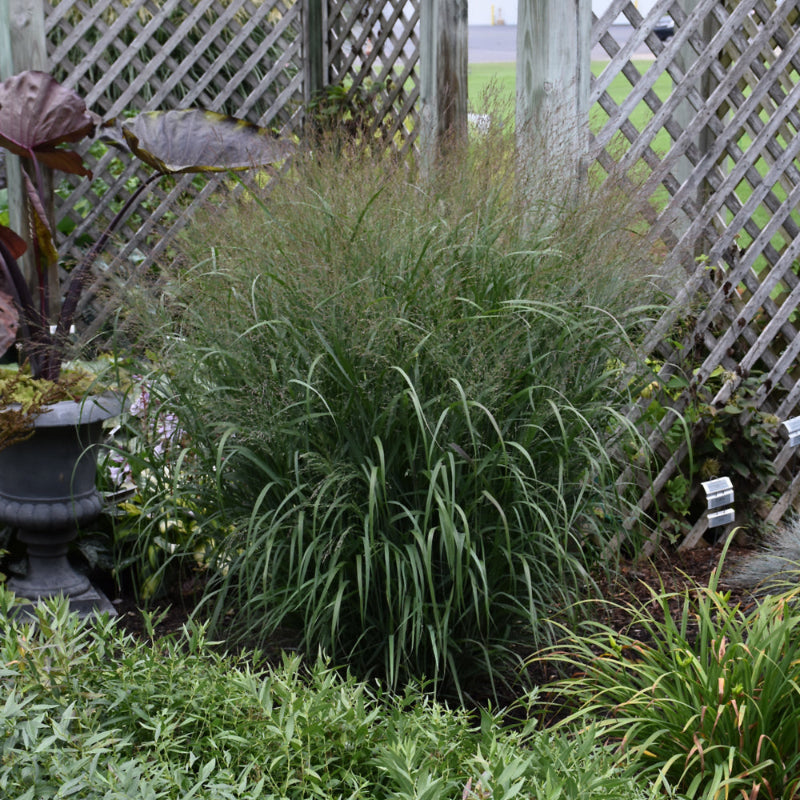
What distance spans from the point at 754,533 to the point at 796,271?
3.48ft

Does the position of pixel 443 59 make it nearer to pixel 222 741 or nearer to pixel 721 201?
pixel 721 201

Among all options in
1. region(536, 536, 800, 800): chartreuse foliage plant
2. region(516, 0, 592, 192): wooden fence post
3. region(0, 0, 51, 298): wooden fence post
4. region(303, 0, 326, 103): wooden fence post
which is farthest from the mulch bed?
region(303, 0, 326, 103): wooden fence post

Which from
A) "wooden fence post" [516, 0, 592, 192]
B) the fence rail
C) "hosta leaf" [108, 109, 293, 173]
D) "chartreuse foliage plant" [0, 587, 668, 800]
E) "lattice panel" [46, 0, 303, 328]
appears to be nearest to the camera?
"chartreuse foliage plant" [0, 587, 668, 800]

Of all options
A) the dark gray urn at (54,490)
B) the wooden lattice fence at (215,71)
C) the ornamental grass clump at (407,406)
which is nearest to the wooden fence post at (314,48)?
the wooden lattice fence at (215,71)

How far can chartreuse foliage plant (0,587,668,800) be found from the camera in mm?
1339

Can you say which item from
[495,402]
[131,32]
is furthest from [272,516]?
[131,32]

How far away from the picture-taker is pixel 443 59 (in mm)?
3645

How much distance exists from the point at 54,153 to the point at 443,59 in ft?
4.90

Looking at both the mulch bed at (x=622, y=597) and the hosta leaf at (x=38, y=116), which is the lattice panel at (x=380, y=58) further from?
the mulch bed at (x=622, y=597)

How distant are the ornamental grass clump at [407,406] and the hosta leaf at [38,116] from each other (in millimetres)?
1499

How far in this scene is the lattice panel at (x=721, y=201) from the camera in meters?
3.18

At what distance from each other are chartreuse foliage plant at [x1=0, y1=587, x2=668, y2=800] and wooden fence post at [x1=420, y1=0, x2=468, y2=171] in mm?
2459

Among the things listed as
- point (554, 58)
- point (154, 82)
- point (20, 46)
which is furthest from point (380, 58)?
point (554, 58)

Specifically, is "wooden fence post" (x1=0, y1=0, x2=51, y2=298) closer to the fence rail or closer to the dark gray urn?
the fence rail
